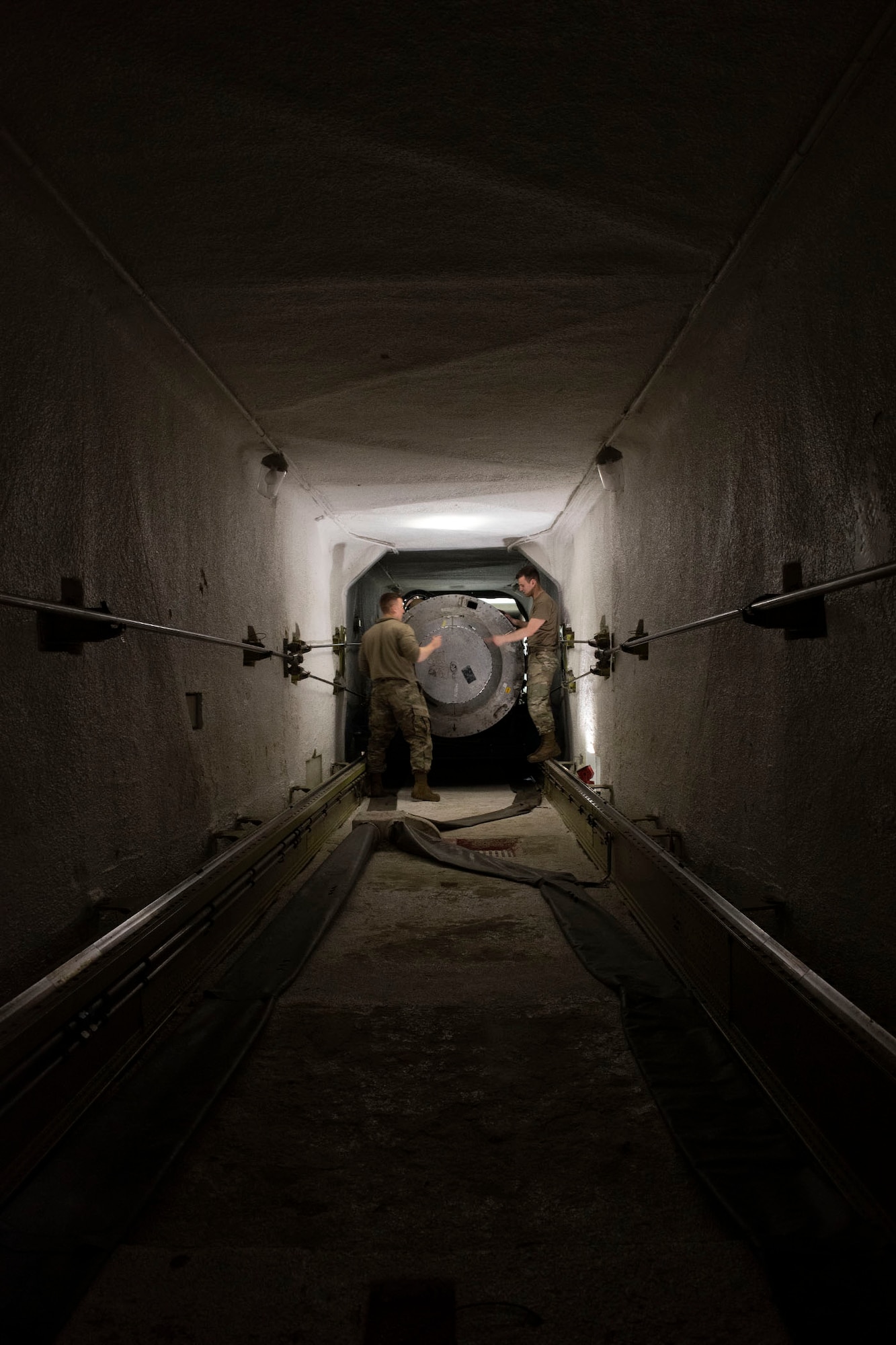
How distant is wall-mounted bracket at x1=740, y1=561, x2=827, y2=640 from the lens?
226cm

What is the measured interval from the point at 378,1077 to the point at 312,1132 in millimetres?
309

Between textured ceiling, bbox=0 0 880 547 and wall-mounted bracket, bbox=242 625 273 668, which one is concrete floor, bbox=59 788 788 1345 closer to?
wall-mounted bracket, bbox=242 625 273 668

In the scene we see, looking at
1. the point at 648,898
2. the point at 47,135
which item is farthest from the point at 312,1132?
the point at 47,135

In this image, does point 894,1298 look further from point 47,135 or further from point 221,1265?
point 47,135

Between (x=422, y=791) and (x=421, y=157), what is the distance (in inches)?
248

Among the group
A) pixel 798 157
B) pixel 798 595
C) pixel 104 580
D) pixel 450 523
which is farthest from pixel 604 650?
pixel 798 157

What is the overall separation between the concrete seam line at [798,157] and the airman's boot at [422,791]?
4957mm

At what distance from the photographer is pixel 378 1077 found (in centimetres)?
230

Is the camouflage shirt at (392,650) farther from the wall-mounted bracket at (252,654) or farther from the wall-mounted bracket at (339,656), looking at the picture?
the wall-mounted bracket at (252,654)

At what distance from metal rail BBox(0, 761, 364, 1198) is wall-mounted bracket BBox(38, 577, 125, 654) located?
0.86 meters

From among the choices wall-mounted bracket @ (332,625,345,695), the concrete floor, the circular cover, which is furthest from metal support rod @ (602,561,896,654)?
the circular cover

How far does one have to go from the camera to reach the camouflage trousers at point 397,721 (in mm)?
7867

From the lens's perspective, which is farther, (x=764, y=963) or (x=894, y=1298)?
(x=764, y=963)

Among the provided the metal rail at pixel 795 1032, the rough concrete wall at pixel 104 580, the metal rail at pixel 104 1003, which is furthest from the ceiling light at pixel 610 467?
the metal rail at pixel 104 1003
